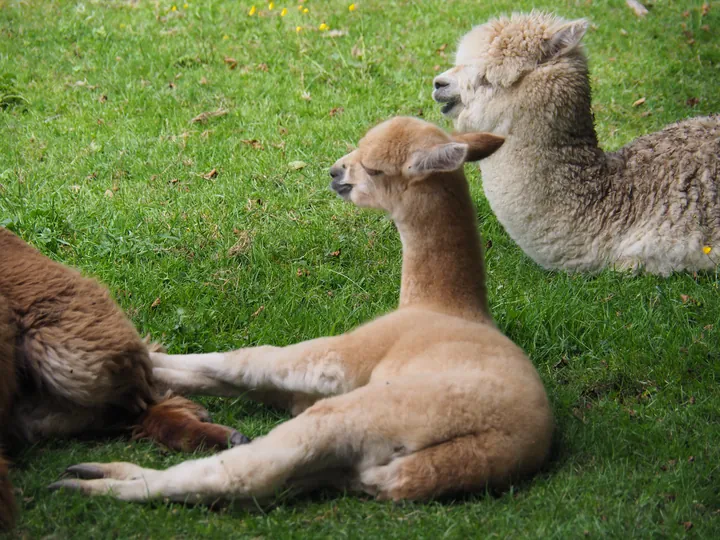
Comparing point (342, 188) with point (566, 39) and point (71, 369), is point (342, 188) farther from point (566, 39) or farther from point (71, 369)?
point (566, 39)

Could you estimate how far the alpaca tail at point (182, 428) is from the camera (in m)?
4.05

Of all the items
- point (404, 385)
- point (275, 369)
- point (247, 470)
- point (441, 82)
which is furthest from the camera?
point (441, 82)

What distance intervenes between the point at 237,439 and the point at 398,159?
1584 mm

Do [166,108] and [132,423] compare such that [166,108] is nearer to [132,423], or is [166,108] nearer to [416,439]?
[132,423]

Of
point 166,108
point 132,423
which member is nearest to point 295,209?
point 166,108

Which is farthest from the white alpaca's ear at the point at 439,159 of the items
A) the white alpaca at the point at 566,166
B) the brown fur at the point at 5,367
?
the white alpaca at the point at 566,166

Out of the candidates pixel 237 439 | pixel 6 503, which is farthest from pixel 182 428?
pixel 6 503

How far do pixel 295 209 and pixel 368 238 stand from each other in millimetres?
699

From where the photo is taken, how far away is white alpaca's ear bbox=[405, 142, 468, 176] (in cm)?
443

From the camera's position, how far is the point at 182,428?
13.6ft

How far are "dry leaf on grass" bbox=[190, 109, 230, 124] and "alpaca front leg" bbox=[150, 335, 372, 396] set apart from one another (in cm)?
424

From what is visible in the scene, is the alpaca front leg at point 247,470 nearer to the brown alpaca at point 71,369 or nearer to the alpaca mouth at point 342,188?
the brown alpaca at point 71,369

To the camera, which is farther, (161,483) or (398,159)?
(398,159)

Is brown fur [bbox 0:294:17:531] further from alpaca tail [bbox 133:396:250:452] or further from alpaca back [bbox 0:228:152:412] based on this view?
alpaca tail [bbox 133:396:250:452]
